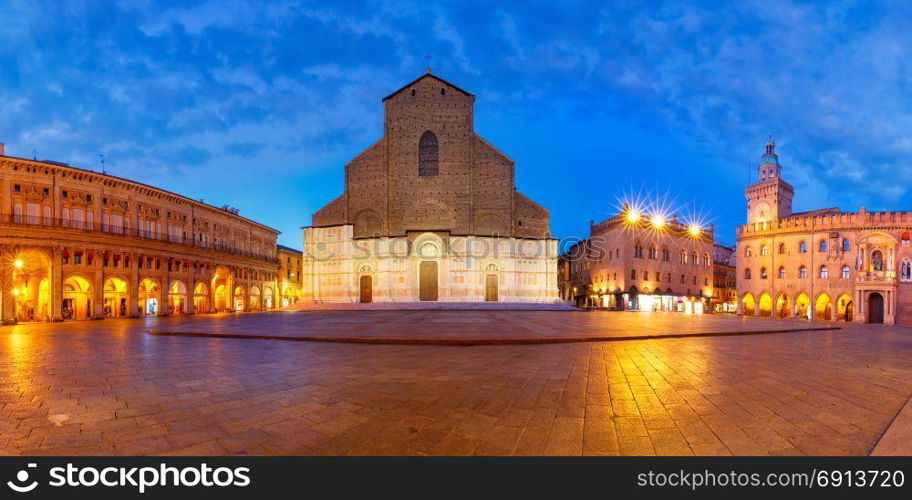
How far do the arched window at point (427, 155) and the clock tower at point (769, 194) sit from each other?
5274 centimetres

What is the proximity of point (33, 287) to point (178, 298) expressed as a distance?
37.5ft

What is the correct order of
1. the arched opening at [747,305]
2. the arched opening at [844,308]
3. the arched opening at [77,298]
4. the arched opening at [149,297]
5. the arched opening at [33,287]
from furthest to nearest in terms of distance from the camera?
the arched opening at [747,305]
the arched opening at [149,297]
the arched opening at [844,308]
the arched opening at [77,298]
the arched opening at [33,287]

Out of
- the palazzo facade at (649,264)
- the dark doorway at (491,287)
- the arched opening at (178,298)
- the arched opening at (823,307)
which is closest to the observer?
the arched opening at (823,307)

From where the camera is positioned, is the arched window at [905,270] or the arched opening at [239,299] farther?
the arched opening at [239,299]

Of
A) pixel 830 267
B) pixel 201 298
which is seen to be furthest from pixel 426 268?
pixel 830 267

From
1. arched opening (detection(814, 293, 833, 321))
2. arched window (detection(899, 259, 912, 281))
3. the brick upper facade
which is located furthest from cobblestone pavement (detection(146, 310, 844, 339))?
the brick upper facade

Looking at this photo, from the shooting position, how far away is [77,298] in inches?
1280

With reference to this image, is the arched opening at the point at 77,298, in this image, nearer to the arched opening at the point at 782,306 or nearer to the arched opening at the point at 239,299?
the arched opening at the point at 239,299

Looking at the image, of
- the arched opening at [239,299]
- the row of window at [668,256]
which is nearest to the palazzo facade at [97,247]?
the arched opening at [239,299]

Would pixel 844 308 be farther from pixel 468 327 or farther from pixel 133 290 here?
pixel 133 290

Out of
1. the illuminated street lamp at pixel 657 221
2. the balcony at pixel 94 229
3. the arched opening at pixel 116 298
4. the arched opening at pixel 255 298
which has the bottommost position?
the arched opening at pixel 255 298

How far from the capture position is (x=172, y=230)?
40.9m

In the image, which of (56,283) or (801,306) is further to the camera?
(801,306)

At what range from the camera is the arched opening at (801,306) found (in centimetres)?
3986
